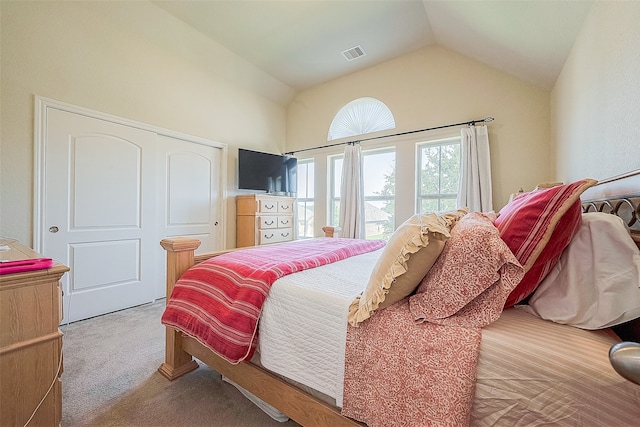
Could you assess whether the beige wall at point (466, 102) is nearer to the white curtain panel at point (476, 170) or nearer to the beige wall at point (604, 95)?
the white curtain panel at point (476, 170)

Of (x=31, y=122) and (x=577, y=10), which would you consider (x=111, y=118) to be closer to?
(x=31, y=122)

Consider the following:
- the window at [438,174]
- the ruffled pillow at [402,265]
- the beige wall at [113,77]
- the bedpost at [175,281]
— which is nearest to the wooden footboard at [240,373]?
the bedpost at [175,281]

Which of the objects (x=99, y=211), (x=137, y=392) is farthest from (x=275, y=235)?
(x=137, y=392)

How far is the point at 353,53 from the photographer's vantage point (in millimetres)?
3455

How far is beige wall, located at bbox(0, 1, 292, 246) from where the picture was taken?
6.98ft

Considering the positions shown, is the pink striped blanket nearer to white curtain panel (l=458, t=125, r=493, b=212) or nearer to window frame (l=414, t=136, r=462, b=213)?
white curtain panel (l=458, t=125, r=493, b=212)

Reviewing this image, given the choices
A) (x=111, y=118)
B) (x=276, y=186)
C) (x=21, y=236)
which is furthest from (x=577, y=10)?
(x=21, y=236)

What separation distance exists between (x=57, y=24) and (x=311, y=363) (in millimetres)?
3541

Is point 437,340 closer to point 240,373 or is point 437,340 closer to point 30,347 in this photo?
point 240,373

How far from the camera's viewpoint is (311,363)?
104cm

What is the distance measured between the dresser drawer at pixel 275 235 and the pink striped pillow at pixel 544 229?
129 inches

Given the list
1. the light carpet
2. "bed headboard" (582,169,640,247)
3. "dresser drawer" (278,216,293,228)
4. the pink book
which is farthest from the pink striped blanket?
"dresser drawer" (278,216,293,228)

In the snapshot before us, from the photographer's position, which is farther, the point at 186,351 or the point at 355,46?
the point at 355,46

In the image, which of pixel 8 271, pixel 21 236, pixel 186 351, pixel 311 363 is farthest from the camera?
pixel 21 236
